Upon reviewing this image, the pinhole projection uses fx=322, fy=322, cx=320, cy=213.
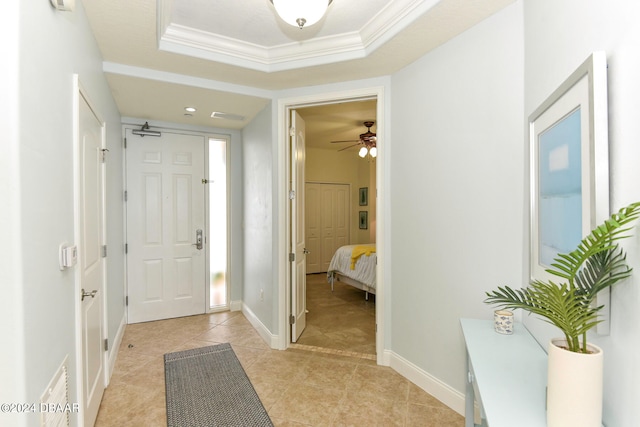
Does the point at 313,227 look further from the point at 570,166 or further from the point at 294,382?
the point at 570,166

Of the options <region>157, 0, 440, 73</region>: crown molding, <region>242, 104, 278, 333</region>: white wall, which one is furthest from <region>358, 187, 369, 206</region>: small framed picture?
<region>157, 0, 440, 73</region>: crown molding

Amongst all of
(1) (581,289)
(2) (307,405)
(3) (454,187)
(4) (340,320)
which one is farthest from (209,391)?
(1) (581,289)

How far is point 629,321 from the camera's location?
0.88 m

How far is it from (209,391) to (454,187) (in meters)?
2.31

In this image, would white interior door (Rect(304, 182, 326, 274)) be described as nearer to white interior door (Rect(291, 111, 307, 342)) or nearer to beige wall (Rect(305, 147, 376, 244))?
beige wall (Rect(305, 147, 376, 244))

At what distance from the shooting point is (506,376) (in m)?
1.22

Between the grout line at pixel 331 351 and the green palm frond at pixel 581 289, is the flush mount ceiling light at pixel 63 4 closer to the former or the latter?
the green palm frond at pixel 581 289

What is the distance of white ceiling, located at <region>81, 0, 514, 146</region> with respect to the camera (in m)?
1.93

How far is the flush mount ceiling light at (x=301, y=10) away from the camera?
1.60 metres

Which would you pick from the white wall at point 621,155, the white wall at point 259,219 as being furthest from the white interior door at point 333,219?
the white wall at point 621,155

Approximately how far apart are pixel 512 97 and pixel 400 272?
4.76ft

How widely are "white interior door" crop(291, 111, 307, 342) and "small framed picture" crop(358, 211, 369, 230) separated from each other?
3955 millimetres

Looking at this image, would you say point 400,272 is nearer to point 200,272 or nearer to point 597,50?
point 597,50

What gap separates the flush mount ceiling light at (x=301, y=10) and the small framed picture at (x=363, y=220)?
574 cm
